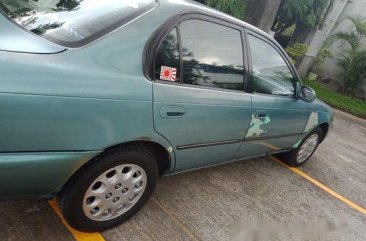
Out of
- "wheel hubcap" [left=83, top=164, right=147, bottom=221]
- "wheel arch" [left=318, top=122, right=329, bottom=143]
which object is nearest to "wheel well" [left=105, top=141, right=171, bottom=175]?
"wheel hubcap" [left=83, top=164, right=147, bottom=221]

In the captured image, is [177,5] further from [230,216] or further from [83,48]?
[230,216]

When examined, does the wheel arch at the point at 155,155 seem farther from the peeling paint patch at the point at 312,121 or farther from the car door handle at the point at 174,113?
the peeling paint patch at the point at 312,121

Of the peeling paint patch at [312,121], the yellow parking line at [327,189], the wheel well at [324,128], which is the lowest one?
the yellow parking line at [327,189]

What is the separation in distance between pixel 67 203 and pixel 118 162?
40 cm

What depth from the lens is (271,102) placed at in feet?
10.7

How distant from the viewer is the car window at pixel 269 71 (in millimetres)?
3115

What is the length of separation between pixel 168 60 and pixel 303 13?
9.53m

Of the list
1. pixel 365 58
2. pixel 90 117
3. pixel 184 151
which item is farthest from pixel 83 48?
pixel 365 58

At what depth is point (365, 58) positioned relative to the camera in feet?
34.9

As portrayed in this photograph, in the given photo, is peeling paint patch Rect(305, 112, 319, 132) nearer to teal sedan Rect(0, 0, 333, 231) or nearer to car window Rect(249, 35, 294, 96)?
car window Rect(249, 35, 294, 96)

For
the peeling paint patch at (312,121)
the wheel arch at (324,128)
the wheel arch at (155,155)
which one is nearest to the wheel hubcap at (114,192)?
the wheel arch at (155,155)

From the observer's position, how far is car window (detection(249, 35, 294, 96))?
3115mm

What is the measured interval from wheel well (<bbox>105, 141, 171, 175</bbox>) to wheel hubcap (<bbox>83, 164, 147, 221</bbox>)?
0.52 ft

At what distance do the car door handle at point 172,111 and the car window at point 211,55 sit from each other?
0.71 ft
